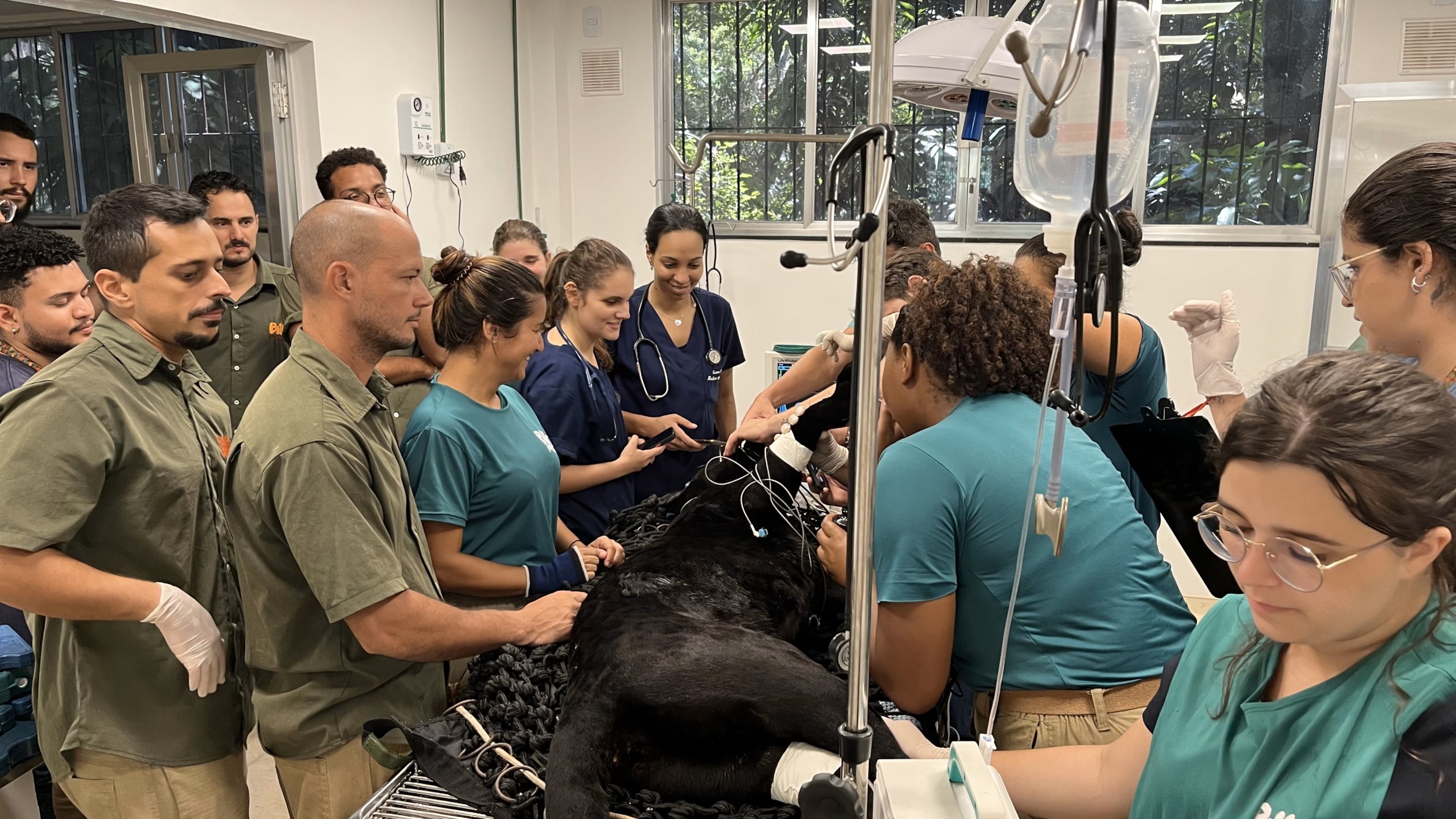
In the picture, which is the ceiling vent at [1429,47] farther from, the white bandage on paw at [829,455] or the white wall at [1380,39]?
the white bandage on paw at [829,455]

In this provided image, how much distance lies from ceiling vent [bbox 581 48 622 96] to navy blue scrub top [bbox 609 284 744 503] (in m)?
1.98

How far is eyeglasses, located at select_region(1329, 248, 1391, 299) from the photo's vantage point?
1.39m

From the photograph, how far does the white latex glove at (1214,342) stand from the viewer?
6.68 feet

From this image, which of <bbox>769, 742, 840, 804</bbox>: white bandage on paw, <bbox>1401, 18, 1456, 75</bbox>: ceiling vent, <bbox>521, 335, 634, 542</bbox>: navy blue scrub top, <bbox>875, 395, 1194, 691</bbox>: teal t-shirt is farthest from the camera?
<bbox>1401, 18, 1456, 75</bbox>: ceiling vent

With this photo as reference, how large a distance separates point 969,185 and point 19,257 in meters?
3.60

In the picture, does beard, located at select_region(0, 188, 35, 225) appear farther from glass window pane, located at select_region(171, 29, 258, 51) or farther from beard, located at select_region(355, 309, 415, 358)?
beard, located at select_region(355, 309, 415, 358)

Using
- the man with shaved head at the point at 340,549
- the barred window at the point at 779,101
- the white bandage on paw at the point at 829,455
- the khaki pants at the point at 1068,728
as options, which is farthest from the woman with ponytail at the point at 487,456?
the barred window at the point at 779,101

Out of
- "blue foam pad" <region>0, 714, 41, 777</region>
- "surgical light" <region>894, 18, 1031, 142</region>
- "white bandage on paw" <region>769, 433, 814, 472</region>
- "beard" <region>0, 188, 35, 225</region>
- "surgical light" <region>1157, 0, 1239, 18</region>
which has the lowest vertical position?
"blue foam pad" <region>0, 714, 41, 777</region>

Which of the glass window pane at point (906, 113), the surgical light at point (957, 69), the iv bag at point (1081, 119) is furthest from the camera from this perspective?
the glass window pane at point (906, 113)

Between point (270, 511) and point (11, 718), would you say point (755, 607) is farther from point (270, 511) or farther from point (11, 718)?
point (11, 718)

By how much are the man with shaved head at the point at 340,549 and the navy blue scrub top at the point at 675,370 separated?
1.35 m

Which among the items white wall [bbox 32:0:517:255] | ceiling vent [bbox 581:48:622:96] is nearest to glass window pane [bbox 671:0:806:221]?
ceiling vent [bbox 581:48:622:96]

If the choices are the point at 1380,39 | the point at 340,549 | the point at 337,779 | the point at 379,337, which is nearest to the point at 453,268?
the point at 379,337

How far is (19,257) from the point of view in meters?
2.20
